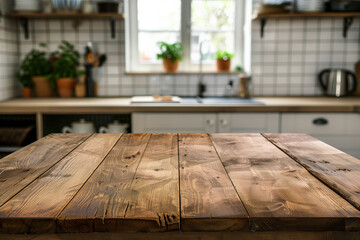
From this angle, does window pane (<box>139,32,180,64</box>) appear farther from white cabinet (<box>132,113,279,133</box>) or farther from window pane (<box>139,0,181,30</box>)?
white cabinet (<box>132,113,279,133</box>)

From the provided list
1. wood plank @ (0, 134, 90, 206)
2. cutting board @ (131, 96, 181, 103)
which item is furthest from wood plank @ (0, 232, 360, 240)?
cutting board @ (131, 96, 181, 103)

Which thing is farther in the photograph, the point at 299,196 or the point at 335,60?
the point at 335,60

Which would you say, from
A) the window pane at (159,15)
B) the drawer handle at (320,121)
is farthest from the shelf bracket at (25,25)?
the drawer handle at (320,121)

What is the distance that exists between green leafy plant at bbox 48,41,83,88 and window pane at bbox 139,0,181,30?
2.12ft

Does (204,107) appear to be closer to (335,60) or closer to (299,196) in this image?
(335,60)

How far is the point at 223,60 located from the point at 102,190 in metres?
2.60

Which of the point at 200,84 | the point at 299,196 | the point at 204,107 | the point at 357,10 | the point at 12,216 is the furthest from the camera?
the point at 200,84

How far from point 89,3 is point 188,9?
87cm

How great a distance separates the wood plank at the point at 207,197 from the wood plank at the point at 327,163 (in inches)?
10.4

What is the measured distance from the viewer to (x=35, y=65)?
3232 millimetres

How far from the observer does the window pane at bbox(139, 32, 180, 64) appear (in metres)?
3.44

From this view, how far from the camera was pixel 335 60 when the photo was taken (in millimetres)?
3344

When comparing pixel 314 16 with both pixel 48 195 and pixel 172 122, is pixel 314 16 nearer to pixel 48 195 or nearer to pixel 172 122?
pixel 172 122

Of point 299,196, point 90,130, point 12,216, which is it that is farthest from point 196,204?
point 90,130
